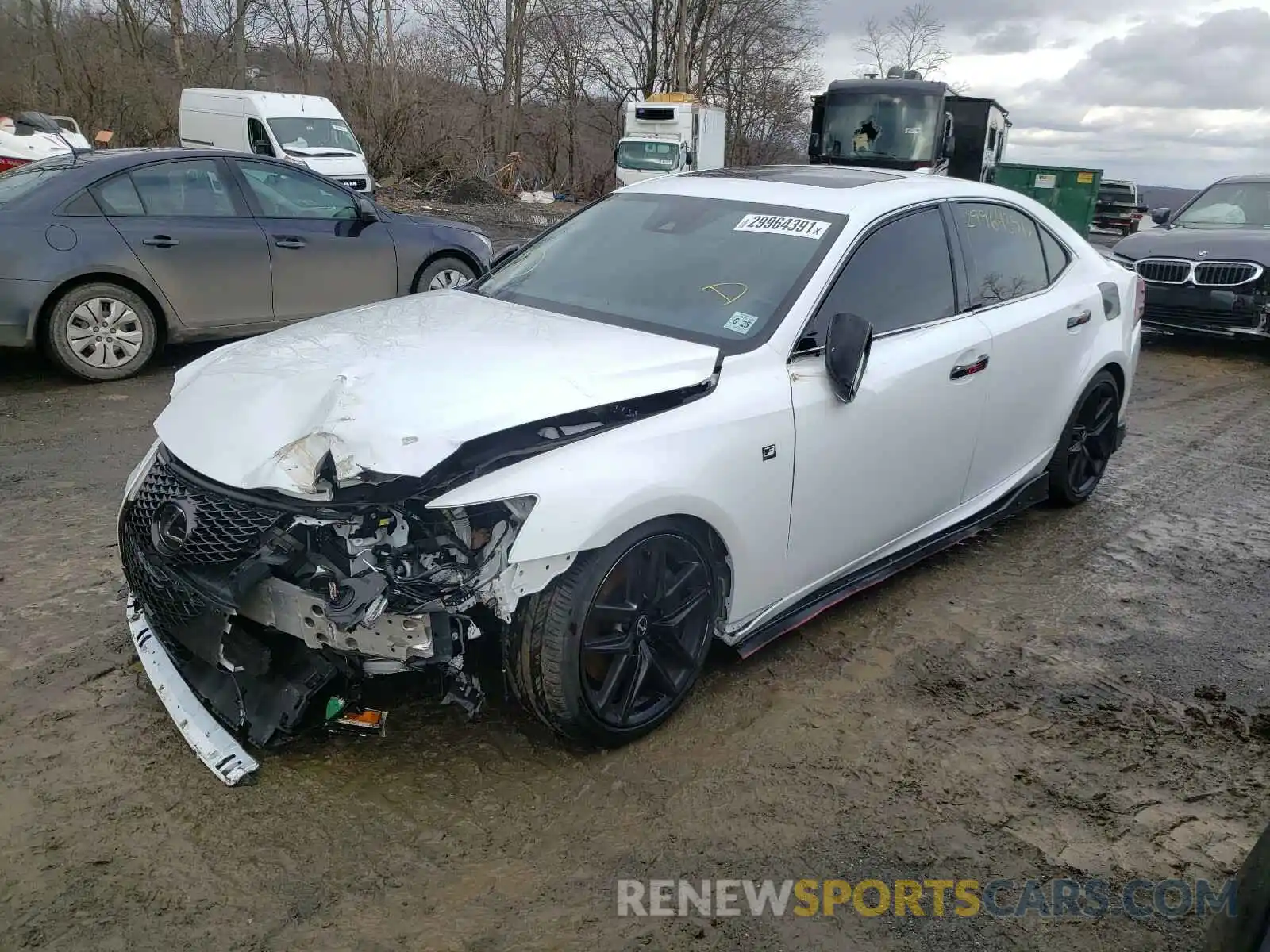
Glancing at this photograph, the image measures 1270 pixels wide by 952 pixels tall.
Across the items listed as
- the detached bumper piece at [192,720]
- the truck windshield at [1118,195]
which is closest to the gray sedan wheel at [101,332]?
the detached bumper piece at [192,720]

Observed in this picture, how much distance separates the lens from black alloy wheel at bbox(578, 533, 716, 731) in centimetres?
284

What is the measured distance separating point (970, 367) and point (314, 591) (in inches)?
106

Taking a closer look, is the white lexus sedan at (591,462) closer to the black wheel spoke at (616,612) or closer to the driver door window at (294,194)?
the black wheel spoke at (616,612)

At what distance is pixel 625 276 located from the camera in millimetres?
3787

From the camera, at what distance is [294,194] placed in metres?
7.54

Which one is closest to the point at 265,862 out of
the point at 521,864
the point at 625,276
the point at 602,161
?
the point at 521,864

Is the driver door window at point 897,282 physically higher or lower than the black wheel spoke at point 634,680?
higher

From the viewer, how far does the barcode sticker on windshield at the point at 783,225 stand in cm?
363

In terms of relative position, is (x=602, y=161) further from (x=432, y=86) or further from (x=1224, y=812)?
(x=1224, y=812)

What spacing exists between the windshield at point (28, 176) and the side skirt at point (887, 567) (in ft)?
19.8

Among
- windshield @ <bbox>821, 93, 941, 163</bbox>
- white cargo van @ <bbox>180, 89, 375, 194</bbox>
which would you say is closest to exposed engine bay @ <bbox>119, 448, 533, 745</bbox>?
white cargo van @ <bbox>180, 89, 375, 194</bbox>

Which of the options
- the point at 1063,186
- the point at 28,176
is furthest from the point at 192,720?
the point at 1063,186

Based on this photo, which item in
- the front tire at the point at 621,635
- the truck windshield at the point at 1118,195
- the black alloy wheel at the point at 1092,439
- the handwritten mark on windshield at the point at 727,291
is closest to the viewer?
the front tire at the point at 621,635

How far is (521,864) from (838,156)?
17.6 m
